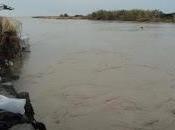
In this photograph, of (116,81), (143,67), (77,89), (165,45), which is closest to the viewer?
(77,89)

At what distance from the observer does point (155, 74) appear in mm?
12359

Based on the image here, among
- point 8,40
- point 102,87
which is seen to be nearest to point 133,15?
point 8,40

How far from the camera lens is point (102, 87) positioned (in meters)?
10.6

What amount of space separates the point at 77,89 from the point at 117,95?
1107mm

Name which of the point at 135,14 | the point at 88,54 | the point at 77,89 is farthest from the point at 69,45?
the point at 135,14

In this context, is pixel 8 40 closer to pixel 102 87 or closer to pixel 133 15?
pixel 102 87

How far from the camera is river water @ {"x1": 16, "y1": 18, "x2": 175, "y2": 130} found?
7797 mm

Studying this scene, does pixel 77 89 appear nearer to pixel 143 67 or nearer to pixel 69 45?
pixel 143 67

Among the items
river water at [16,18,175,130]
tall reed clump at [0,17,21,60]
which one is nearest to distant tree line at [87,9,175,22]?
river water at [16,18,175,130]

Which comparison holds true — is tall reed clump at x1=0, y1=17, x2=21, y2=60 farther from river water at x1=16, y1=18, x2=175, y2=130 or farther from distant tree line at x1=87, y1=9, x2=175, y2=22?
distant tree line at x1=87, y1=9, x2=175, y2=22

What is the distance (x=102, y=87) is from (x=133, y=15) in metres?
39.4

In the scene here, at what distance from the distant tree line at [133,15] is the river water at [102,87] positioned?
28.0 meters

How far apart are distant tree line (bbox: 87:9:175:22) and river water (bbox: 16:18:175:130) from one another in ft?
92.0

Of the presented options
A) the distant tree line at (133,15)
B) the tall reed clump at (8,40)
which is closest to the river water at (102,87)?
the tall reed clump at (8,40)
